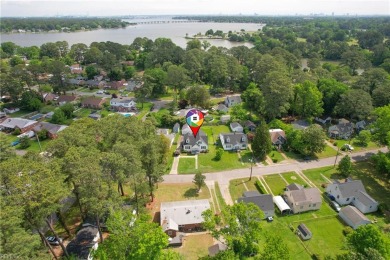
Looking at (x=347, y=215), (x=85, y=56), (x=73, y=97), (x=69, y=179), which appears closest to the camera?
(x=69, y=179)

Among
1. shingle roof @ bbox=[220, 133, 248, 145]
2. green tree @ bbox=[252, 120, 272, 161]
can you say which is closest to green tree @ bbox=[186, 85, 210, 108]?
shingle roof @ bbox=[220, 133, 248, 145]

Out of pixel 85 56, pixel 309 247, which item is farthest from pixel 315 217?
pixel 85 56

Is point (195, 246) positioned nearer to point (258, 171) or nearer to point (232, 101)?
point (258, 171)

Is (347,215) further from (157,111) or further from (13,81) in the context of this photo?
(13,81)

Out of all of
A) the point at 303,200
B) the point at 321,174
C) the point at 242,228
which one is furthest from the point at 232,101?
the point at 242,228

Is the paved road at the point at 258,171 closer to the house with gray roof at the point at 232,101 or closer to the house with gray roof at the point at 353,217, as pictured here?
the house with gray roof at the point at 353,217

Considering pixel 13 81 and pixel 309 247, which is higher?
pixel 13 81

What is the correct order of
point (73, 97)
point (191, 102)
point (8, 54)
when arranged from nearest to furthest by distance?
point (191, 102), point (73, 97), point (8, 54)
